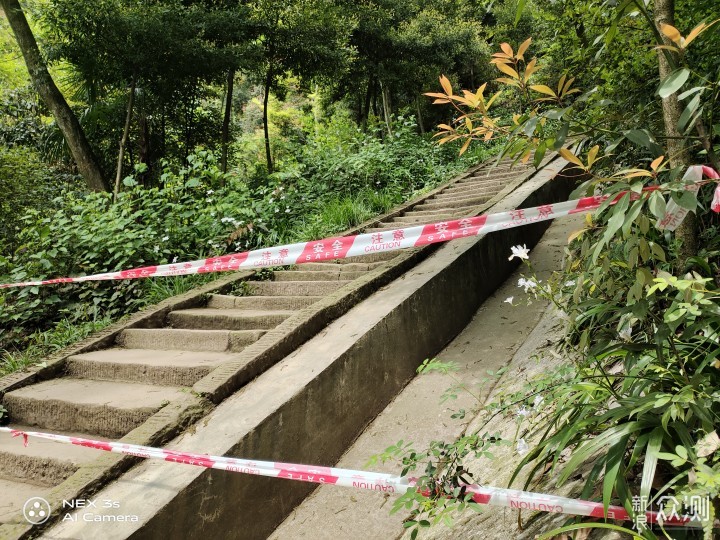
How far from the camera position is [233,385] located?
2.88m

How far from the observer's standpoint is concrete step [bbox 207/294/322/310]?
168 inches

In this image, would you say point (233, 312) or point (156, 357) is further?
point (233, 312)

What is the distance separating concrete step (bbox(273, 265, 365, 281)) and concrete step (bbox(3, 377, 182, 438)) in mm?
2030

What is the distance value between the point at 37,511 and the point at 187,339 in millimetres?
1864

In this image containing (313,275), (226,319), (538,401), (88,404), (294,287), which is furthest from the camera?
(313,275)

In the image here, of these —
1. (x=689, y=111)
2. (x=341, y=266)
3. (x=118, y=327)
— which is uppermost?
(x=689, y=111)

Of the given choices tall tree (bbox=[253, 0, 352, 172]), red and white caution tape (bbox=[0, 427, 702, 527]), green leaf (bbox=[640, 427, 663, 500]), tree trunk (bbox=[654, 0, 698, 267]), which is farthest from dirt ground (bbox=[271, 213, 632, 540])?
tall tree (bbox=[253, 0, 352, 172])

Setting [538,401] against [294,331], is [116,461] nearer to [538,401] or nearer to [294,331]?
[294,331]

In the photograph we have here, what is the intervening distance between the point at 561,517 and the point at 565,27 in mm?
4173

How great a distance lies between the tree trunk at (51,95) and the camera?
6566mm

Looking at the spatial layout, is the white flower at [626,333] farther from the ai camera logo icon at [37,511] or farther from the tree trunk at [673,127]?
the ai camera logo icon at [37,511]

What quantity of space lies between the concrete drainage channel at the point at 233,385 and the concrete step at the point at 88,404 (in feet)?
0.04

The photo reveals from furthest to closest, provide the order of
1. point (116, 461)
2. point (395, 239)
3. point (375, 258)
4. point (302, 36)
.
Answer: point (302, 36) < point (375, 258) < point (395, 239) < point (116, 461)

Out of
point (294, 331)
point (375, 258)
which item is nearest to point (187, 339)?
point (294, 331)
